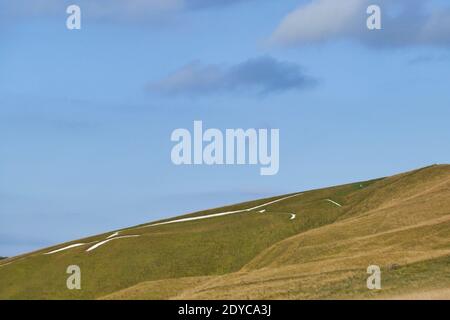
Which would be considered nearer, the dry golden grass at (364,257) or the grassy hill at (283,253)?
the dry golden grass at (364,257)

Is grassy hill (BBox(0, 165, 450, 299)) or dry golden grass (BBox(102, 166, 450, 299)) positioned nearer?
dry golden grass (BBox(102, 166, 450, 299))

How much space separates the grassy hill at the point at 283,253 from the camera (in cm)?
5256

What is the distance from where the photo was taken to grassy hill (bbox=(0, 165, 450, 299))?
172 ft

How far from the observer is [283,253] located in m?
79.1

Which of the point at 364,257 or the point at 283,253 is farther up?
the point at 283,253

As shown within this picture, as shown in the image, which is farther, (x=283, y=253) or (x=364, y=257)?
(x=283, y=253)

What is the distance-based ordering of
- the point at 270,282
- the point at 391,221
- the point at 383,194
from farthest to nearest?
the point at 383,194
the point at 391,221
the point at 270,282

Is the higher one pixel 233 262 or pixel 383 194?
pixel 383 194

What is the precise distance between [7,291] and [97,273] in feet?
38.4

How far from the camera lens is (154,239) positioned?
94.6 metres

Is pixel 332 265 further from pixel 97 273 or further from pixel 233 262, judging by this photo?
pixel 97 273

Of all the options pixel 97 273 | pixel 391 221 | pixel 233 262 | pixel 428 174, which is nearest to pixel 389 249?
pixel 391 221
